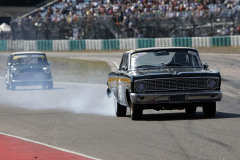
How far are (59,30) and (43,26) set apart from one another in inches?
52.4

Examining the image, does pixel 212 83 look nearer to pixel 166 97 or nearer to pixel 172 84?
pixel 172 84

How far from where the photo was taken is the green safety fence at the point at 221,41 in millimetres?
38094

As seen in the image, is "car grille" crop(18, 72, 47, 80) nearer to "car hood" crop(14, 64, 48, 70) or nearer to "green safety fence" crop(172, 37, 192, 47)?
"car hood" crop(14, 64, 48, 70)

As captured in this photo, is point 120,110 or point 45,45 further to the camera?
point 45,45

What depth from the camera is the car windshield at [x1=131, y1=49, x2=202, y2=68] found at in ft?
38.5

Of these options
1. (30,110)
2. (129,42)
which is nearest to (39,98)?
(30,110)

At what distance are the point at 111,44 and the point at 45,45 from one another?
6.76 metres

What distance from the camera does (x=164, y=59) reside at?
11.8m

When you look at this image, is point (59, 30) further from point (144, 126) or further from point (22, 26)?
point (144, 126)

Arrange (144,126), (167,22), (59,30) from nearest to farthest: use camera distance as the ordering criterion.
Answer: (144,126), (167,22), (59,30)

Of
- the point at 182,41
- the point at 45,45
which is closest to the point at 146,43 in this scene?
the point at 182,41

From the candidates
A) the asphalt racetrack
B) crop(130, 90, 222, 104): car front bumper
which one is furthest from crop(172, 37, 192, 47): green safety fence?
crop(130, 90, 222, 104): car front bumper

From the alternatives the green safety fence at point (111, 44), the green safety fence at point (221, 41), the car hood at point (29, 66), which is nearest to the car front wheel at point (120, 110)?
the car hood at point (29, 66)

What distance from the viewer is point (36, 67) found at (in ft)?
73.3
